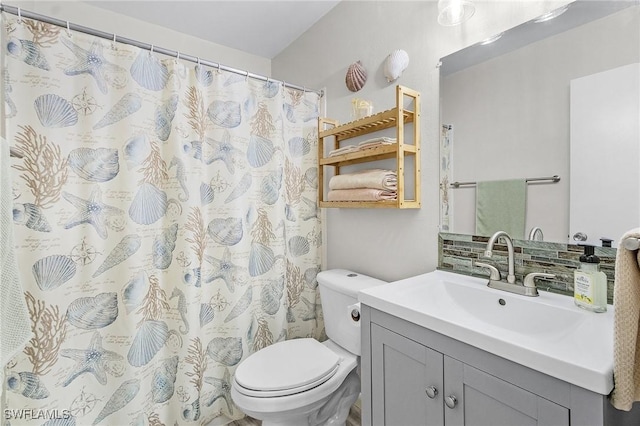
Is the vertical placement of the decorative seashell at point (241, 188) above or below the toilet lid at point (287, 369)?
above

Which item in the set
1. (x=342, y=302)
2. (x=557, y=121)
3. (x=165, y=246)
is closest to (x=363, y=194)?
(x=342, y=302)

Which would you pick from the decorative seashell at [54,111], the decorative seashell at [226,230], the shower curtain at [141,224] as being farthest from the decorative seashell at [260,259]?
the decorative seashell at [54,111]

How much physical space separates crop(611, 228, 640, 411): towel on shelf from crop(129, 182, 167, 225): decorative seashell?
5.35 ft

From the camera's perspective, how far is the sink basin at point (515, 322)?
64cm

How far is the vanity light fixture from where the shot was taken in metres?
1.20

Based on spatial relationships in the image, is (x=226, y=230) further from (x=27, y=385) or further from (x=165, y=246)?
(x=27, y=385)

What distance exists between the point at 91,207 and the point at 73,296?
0.38 metres

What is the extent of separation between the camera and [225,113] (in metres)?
1.63

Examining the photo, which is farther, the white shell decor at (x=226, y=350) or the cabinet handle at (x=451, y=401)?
the white shell decor at (x=226, y=350)

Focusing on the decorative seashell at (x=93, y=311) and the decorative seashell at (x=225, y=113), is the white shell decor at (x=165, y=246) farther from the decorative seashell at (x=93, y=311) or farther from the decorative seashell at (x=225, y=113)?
the decorative seashell at (x=225, y=113)

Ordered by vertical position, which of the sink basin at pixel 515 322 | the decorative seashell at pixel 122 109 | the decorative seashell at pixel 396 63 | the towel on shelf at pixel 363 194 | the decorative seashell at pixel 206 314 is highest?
the decorative seashell at pixel 396 63

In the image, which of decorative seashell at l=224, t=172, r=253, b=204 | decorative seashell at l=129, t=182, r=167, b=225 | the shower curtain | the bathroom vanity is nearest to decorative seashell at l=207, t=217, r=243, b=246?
the shower curtain

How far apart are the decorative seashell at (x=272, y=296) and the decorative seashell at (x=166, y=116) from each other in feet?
3.20

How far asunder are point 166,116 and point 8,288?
0.91 m
